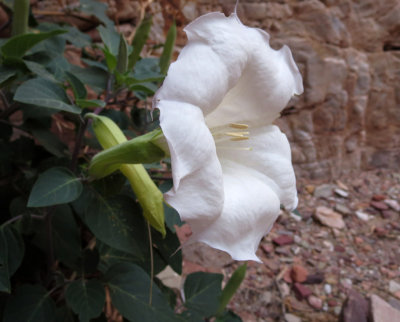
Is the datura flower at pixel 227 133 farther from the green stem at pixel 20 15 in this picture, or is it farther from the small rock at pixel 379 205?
the small rock at pixel 379 205

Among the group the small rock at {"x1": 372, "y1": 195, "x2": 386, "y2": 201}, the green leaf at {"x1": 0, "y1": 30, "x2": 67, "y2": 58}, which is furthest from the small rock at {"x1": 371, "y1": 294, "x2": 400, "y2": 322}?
the green leaf at {"x1": 0, "y1": 30, "x2": 67, "y2": 58}

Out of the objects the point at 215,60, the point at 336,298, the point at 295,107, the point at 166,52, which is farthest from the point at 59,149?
the point at 295,107

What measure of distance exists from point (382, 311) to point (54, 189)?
1.32 metres

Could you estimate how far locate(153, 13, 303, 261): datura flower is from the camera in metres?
0.38

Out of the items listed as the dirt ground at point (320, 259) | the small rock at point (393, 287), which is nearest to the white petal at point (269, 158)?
the dirt ground at point (320, 259)

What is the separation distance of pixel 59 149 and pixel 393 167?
2.68m

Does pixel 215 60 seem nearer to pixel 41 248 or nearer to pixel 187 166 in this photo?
pixel 187 166

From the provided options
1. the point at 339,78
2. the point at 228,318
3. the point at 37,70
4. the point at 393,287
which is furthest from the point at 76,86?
the point at 339,78

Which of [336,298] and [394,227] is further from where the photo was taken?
[394,227]

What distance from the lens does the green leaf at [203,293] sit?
0.88 m

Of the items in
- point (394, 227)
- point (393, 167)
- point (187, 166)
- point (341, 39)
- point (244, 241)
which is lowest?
point (393, 167)

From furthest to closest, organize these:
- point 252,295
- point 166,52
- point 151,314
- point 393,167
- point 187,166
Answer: point 393,167 < point 252,295 < point 166,52 < point 151,314 < point 187,166

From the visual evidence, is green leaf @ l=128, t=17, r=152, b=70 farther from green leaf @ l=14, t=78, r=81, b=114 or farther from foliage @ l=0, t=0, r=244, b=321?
green leaf @ l=14, t=78, r=81, b=114

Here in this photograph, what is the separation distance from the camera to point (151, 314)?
2.23 ft
